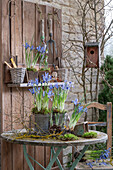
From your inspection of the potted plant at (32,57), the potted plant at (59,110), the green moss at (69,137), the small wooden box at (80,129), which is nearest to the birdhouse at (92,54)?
the potted plant at (32,57)

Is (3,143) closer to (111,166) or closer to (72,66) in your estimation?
(111,166)

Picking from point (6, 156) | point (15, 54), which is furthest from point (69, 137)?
point (15, 54)

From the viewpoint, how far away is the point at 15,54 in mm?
3414

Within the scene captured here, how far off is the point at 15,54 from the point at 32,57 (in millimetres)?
260

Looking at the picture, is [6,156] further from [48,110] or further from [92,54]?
[92,54]

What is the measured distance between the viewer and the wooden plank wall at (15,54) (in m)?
3.29

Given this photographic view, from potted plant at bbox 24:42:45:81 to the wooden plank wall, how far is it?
0.08 meters

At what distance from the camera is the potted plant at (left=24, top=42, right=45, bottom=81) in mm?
3379

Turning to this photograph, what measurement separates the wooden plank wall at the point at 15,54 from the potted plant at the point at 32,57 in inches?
3.1

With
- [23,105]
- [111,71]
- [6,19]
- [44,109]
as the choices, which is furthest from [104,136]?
[111,71]

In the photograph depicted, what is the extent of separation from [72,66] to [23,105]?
1.20 m

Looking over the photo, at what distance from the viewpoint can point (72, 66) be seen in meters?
4.36

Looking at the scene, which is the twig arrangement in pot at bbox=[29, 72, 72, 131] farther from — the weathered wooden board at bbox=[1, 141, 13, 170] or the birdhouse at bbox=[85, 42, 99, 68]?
the birdhouse at bbox=[85, 42, 99, 68]

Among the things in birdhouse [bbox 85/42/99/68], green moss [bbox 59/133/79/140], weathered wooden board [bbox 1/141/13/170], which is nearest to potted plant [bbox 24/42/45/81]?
birdhouse [bbox 85/42/99/68]
